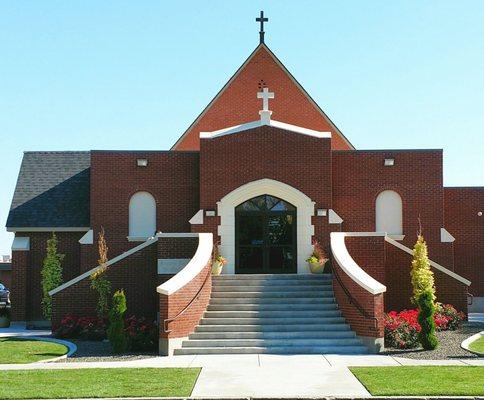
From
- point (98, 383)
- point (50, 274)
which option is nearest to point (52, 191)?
point (50, 274)

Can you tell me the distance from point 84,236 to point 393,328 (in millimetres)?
12026

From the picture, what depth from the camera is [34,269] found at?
2741 cm

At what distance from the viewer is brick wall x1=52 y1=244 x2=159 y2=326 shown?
74.2 ft

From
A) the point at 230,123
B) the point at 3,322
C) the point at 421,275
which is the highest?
the point at 230,123

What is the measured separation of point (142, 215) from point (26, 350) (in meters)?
8.89

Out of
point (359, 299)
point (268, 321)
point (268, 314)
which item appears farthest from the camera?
point (268, 314)

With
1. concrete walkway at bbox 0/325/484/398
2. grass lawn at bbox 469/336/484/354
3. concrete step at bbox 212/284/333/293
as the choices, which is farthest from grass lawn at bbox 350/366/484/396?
concrete step at bbox 212/284/333/293

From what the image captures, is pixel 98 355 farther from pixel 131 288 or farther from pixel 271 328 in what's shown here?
pixel 131 288

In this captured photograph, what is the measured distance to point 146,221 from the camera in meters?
26.3

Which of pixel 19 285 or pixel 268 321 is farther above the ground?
pixel 19 285

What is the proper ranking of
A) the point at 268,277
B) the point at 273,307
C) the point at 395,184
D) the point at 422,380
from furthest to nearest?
1. the point at 395,184
2. the point at 268,277
3. the point at 273,307
4. the point at 422,380

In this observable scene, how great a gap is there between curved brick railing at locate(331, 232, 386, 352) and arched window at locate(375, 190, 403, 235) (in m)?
5.41

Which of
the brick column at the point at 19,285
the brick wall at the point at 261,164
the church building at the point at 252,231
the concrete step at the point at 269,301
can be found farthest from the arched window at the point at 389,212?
the brick column at the point at 19,285

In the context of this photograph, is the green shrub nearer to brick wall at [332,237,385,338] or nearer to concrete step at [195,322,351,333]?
brick wall at [332,237,385,338]
